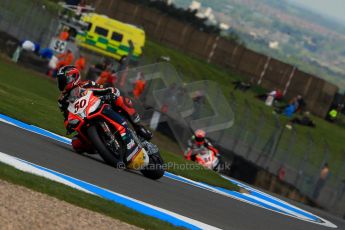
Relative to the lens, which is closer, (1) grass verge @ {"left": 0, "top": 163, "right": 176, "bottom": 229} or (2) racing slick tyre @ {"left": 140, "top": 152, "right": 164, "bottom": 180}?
(1) grass verge @ {"left": 0, "top": 163, "right": 176, "bottom": 229}

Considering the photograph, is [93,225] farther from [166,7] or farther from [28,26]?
[166,7]

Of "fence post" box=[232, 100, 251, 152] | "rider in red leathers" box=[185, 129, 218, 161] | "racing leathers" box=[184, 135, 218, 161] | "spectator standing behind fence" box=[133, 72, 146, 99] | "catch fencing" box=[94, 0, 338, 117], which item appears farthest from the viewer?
"catch fencing" box=[94, 0, 338, 117]

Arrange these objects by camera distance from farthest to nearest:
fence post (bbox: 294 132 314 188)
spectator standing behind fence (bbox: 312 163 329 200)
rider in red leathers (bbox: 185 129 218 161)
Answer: spectator standing behind fence (bbox: 312 163 329 200), fence post (bbox: 294 132 314 188), rider in red leathers (bbox: 185 129 218 161)

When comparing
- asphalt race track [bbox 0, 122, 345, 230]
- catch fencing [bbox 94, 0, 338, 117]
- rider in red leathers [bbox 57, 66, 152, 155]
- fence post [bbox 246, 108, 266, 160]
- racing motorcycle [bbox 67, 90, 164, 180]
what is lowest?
catch fencing [bbox 94, 0, 338, 117]

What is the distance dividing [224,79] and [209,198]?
3872 centimetres

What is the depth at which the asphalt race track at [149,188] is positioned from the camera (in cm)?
1151

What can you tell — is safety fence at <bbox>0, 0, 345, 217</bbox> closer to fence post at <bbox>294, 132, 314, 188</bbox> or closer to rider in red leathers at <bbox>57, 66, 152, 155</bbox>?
fence post at <bbox>294, 132, 314, 188</bbox>

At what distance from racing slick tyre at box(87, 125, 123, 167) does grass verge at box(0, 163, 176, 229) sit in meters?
3.02

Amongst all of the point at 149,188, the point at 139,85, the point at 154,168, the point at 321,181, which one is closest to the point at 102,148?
the point at 149,188

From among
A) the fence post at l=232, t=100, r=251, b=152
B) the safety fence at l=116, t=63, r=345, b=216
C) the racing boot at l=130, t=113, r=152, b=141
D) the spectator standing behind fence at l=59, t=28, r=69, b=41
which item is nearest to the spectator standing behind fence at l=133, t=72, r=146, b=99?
the safety fence at l=116, t=63, r=345, b=216

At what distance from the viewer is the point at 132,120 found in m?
13.3

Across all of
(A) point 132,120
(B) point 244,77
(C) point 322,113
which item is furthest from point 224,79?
(A) point 132,120

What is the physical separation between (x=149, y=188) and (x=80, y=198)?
313 centimetres

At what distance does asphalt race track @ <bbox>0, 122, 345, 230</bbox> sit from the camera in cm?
1151
